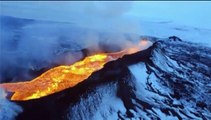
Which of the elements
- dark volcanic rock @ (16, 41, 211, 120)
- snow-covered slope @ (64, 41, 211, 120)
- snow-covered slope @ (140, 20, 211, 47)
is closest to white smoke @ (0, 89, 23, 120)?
dark volcanic rock @ (16, 41, 211, 120)

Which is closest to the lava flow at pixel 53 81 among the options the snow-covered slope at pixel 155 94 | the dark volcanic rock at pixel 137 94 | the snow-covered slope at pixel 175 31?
the dark volcanic rock at pixel 137 94

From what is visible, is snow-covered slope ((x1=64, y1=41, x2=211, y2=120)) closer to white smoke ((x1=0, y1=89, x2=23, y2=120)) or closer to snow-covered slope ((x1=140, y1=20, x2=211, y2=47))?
white smoke ((x1=0, y1=89, x2=23, y2=120))

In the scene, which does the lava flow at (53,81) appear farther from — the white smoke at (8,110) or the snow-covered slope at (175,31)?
the snow-covered slope at (175,31)

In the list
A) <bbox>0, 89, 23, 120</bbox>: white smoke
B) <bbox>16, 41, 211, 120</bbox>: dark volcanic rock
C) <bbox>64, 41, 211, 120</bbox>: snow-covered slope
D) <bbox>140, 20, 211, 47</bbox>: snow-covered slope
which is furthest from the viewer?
<bbox>140, 20, 211, 47</bbox>: snow-covered slope

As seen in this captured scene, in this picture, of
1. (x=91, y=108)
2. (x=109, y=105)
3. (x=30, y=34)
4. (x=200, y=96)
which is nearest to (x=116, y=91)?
(x=109, y=105)

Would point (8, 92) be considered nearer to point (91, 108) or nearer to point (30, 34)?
point (91, 108)

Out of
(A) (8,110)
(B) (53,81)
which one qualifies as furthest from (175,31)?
(A) (8,110)
